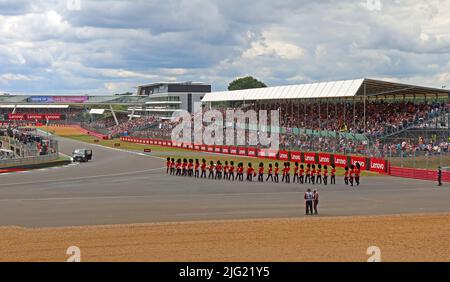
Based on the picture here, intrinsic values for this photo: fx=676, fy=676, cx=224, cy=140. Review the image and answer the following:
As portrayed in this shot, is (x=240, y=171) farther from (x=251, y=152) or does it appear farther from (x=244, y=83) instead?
(x=244, y=83)

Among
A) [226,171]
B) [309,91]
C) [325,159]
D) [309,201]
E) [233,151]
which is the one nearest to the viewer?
[309,201]

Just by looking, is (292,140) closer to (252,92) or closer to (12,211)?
(252,92)

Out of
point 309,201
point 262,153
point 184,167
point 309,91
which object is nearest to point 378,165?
point 184,167

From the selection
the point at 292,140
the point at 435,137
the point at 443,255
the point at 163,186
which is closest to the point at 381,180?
the point at 435,137

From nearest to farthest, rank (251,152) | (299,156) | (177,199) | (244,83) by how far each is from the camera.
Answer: (177,199) < (299,156) < (251,152) < (244,83)

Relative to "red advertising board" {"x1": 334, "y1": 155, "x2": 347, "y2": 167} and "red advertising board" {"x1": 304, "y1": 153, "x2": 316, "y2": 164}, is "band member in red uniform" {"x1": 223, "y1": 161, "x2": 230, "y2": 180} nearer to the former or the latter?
"red advertising board" {"x1": 334, "y1": 155, "x2": 347, "y2": 167}

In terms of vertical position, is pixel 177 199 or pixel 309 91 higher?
pixel 309 91

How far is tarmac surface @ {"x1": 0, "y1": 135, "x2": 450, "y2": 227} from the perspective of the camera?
24734 mm

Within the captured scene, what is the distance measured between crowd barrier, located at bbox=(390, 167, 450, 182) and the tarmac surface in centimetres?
117

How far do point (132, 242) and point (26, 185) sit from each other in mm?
19944

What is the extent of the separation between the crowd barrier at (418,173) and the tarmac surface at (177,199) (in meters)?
1.17

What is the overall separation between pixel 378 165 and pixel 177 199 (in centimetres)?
1963

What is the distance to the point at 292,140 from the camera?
194 feet

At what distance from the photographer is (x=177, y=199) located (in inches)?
1193
